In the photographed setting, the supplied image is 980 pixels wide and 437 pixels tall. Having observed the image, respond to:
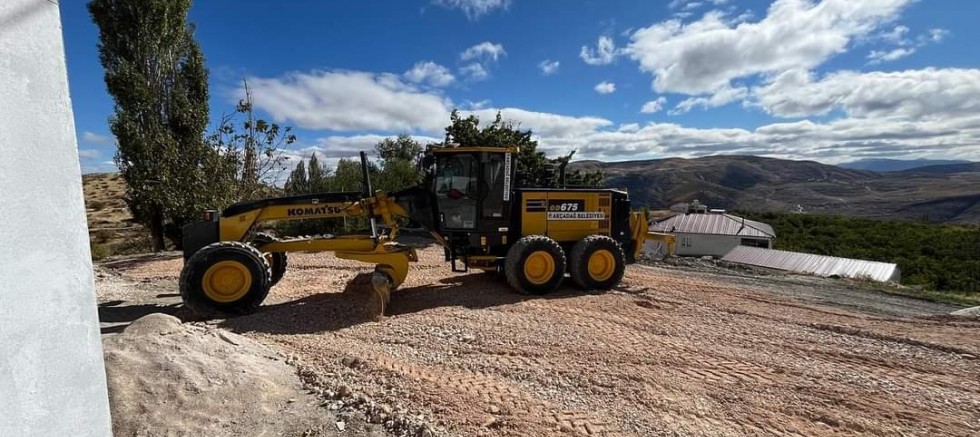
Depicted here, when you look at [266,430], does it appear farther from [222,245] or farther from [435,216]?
[435,216]

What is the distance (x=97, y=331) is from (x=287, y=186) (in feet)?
69.2

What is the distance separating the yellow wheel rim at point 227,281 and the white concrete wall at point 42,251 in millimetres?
4939

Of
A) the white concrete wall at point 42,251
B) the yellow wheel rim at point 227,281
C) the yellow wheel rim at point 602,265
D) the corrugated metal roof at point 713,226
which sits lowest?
the corrugated metal roof at point 713,226

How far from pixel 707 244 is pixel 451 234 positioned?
3296 cm

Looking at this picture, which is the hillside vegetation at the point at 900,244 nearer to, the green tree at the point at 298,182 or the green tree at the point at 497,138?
the green tree at the point at 497,138

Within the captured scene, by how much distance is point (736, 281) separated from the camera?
11805 mm

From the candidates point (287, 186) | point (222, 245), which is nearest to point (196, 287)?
point (222, 245)

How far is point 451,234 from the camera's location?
343 inches

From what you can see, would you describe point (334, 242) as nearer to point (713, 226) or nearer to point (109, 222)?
point (109, 222)

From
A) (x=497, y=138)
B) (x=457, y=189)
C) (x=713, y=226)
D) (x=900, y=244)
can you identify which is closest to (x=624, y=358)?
(x=457, y=189)

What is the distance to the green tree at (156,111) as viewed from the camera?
51.4 feet

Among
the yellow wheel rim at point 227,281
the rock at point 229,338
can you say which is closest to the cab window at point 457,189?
the yellow wheel rim at point 227,281

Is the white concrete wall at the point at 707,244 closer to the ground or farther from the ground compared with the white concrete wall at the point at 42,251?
closer to the ground

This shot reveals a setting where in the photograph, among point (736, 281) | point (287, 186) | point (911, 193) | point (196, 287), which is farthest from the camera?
point (911, 193)
